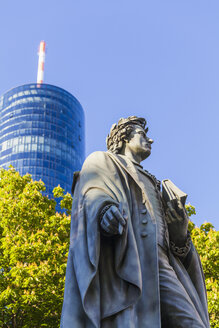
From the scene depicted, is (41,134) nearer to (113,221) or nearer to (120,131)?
(120,131)

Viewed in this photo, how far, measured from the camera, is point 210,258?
1508 centimetres

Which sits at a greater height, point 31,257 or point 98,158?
point 31,257

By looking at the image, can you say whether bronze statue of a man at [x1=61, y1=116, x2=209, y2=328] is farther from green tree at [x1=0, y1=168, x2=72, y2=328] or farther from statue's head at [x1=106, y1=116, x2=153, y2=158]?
green tree at [x1=0, y1=168, x2=72, y2=328]

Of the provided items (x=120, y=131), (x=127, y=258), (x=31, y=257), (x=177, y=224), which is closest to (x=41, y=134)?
(x=31, y=257)

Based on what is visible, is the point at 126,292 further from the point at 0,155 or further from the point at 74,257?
the point at 0,155

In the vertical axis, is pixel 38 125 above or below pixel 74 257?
above

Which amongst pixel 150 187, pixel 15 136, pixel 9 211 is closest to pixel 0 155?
pixel 15 136

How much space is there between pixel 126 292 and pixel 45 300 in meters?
10.0

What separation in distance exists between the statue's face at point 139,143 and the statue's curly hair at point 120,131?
Result: 0.07m

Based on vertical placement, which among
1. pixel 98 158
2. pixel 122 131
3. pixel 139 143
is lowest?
pixel 98 158

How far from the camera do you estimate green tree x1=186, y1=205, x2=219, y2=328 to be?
13070mm

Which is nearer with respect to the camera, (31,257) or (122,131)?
(122,131)

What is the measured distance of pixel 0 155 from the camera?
287 feet

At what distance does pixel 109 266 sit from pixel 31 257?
10.8 m
